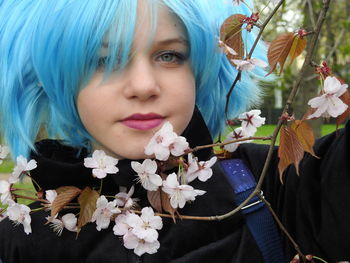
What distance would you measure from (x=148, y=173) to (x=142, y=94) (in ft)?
0.57

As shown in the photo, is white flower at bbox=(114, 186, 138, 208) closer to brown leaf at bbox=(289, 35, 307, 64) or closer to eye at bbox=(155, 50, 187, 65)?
eye at bbox=(155, 50, 187, 65)

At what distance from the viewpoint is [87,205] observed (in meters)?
1.08

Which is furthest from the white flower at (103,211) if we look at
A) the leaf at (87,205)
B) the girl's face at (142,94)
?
the girl's face at (142,94)

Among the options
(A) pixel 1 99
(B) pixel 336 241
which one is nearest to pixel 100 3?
(A) pixel 1 99

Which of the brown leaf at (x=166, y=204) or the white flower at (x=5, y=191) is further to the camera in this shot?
the white flower at (x=5, y=191)

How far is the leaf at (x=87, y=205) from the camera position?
42.0 inches

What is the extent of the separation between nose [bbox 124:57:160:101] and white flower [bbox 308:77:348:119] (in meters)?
0.39

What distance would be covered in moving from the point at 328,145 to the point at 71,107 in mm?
613

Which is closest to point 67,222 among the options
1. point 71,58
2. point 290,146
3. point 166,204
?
point 166,204

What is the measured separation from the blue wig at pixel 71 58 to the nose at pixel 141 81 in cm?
2

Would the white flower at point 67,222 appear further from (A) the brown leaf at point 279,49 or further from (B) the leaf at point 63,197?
(A) the brown leaf at point 279,49

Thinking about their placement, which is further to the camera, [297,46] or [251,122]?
[251,122]

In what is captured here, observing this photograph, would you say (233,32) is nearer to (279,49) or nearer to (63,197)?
(279,49)

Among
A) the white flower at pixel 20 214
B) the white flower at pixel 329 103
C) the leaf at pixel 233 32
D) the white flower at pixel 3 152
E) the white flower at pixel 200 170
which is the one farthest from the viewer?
the white flower at pixel 3 152
